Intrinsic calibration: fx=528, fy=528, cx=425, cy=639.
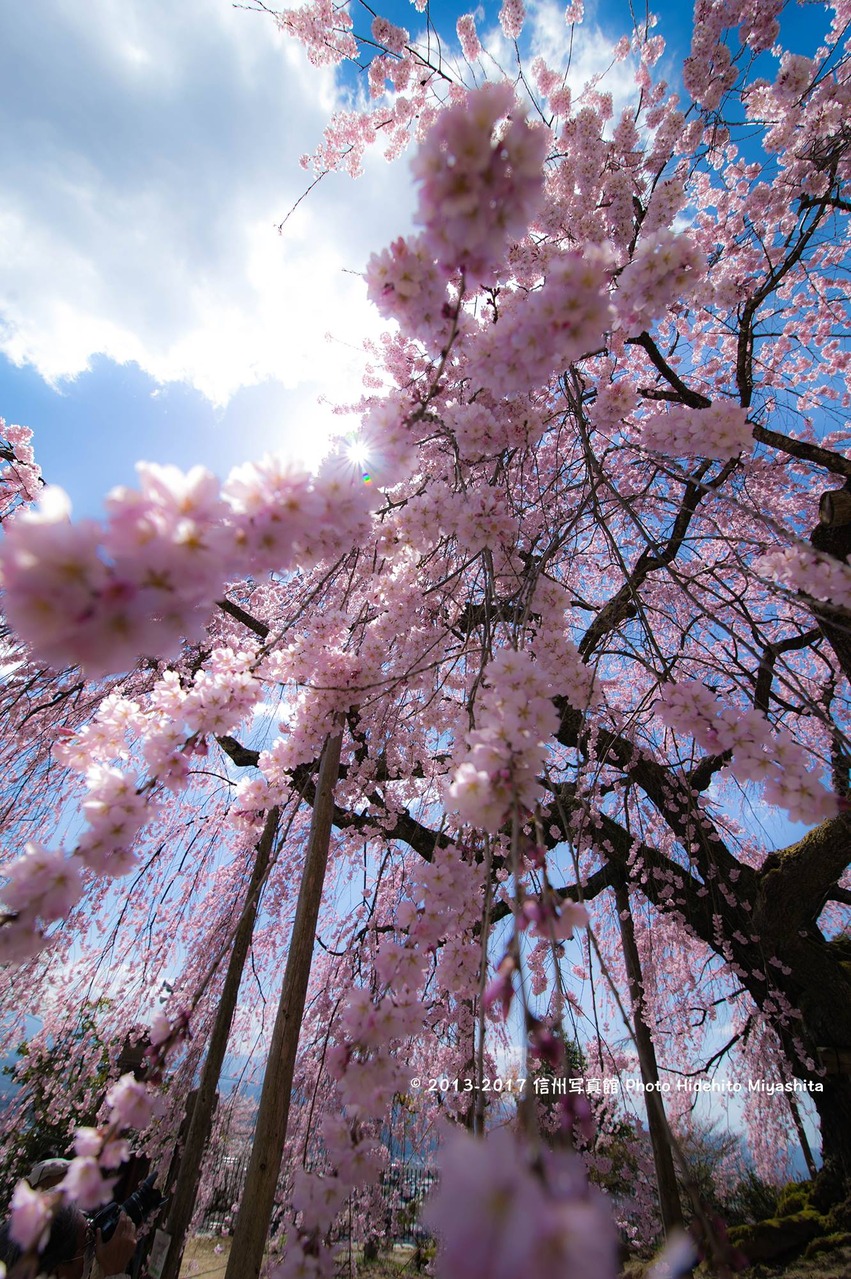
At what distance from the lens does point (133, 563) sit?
2.54 ft

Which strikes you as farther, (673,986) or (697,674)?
(673,986)

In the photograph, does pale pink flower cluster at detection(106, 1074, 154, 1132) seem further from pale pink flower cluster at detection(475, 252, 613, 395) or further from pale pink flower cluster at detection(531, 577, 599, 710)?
pale pink flower cluster at detection(475, 252, 613, 395)

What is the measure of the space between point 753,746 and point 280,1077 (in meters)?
1.80

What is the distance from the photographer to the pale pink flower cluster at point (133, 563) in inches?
28.9

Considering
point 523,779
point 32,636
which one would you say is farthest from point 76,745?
point 523,779

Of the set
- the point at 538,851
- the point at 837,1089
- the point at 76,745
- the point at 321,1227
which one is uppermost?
the point at 76,745

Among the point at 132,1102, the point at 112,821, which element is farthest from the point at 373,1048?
the point at 112,821

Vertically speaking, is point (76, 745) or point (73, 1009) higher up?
point (76, 745)

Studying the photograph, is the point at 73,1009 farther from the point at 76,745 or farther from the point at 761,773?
the point at 761,773

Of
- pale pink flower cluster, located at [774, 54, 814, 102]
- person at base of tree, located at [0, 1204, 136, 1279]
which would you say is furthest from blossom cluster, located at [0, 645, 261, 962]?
pale pink flower cluster, located at [774, 54, 814, 102]

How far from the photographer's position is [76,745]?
1.56 meters

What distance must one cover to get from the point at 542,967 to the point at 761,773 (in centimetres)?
272

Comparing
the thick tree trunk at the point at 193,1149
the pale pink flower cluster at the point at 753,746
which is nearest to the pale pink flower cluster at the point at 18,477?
the thick tree trunk at the point at 193,1149

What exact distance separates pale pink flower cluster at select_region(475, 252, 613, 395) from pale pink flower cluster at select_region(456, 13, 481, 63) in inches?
154
